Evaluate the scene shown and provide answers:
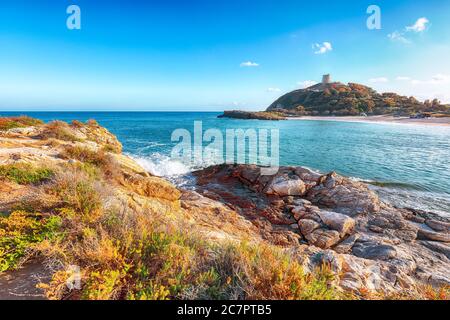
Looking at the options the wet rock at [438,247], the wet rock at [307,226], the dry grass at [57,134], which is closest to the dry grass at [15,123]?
the dry grass at [57,134]

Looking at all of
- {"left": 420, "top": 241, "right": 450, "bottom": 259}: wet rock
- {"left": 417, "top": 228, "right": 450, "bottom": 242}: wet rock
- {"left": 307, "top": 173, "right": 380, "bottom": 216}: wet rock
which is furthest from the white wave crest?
{"left": 420, "top": 241, "right": 450, "bottom": 259}: wet rock

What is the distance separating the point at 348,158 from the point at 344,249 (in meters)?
17.5

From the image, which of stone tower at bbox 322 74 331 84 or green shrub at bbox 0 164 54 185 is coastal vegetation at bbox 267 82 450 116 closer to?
stone tower at bbox 322 74 331 84

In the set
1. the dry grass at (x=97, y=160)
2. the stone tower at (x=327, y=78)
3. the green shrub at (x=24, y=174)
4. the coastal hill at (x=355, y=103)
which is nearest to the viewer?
the green shrub at (x=24, y=174)

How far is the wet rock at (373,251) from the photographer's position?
7195 millimetres

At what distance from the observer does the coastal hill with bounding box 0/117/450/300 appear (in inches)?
103

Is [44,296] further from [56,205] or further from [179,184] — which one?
[179,184]

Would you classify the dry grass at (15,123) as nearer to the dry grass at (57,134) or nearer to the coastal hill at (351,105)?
the dry grass at (57,134)

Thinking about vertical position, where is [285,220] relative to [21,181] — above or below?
below

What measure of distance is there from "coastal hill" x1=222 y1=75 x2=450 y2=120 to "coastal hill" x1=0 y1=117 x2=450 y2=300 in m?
80.6

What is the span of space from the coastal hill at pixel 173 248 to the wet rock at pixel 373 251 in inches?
1.3
